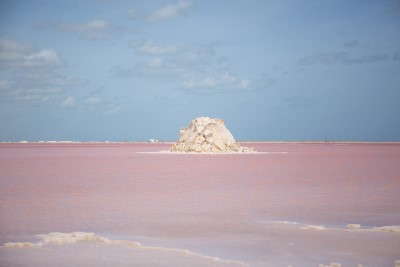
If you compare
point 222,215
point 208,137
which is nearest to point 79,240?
point 222,215

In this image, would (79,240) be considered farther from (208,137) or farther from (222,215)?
(208,137)

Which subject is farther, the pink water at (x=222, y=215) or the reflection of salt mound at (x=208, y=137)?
the reflection of salt mound at (x=208, y=137)

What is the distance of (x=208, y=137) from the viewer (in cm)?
4781

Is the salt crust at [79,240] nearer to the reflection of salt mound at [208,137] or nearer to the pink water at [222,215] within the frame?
the pink water at [222,215]

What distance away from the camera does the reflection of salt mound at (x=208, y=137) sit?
47656mm

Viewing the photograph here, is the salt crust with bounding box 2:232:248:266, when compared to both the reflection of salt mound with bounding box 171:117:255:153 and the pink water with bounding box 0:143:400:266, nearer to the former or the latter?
the pink water with bounding box 0:143:400:266

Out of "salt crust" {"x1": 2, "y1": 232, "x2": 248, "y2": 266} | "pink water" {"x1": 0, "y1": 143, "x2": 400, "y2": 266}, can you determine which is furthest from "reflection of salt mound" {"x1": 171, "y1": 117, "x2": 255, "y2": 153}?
"salt crust" {"x1": 2, "y1": 232, "x2": 248, "y2": 266}

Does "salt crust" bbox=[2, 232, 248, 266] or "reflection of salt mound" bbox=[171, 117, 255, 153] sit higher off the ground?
"reflection of salt mound" bbox=[171, 117, 255, 153]

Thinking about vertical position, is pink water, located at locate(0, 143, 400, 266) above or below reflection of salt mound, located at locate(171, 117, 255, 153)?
below

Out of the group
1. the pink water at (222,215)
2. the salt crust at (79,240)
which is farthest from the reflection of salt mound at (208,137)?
the salt crust at (79,240)

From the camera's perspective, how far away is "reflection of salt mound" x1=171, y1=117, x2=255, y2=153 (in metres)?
47.7

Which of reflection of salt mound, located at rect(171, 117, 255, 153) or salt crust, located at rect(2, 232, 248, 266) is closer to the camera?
salt crust, located at rect(2, 232, 248, 266)

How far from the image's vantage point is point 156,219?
391 inches

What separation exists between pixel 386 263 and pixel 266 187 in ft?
31.9
